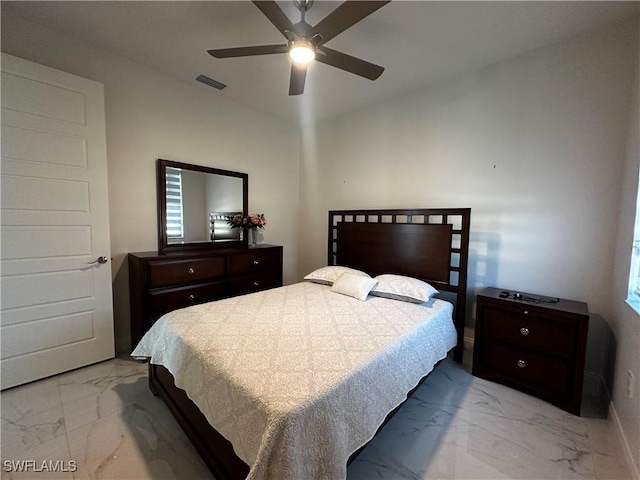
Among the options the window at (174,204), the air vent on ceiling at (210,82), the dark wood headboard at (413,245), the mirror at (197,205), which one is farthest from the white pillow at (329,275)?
the air vent on ceiling at (210,82)

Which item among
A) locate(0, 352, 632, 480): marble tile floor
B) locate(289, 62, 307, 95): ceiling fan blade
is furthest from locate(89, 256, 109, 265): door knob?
locate(289, 62, 307, 95): ceiling fan blade

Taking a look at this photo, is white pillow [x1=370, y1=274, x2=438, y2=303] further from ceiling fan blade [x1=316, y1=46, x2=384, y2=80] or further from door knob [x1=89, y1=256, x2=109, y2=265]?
door knob [x1=89, y1=256, x2=109, y2=265]

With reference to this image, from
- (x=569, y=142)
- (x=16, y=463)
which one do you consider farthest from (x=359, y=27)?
(x=16, y=463)

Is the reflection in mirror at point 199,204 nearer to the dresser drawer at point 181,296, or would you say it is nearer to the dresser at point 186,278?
the dresser at point 186,278

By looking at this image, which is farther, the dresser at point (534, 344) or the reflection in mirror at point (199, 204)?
the reflection in mirror at point (199, 204)

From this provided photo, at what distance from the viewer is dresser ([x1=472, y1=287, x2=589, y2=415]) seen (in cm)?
186

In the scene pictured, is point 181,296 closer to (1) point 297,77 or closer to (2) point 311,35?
(1) point 297,77

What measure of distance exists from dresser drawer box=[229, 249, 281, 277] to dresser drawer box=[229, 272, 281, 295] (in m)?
0.06

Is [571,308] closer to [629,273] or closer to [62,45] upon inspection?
[629,273]

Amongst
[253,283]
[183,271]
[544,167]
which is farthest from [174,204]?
[544,167]

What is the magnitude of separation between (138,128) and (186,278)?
63.0 inches

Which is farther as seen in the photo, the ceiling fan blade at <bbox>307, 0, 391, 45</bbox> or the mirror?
the mirror

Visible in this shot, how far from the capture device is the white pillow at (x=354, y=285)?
246 cm

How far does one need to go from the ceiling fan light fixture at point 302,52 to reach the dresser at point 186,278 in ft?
6.74
